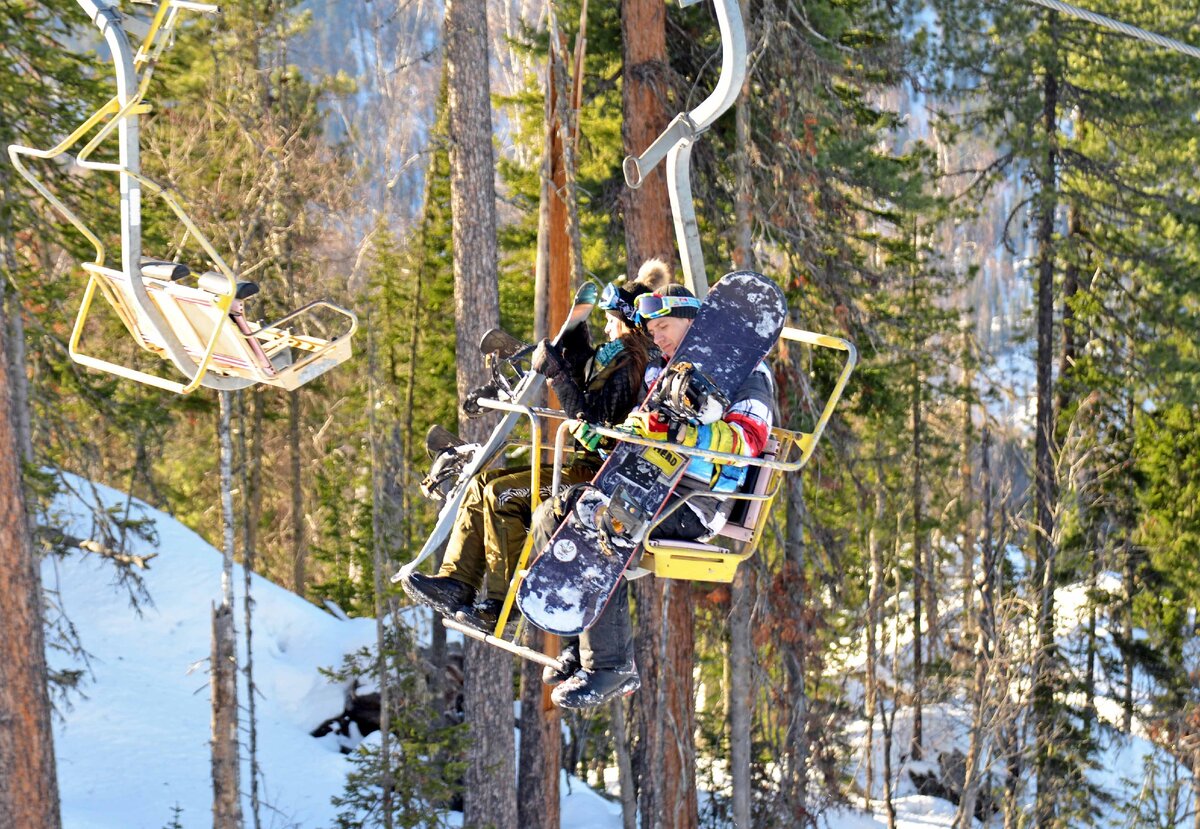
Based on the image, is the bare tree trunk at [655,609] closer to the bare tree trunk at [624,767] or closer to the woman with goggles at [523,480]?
the bare tree trunk at [624,767]

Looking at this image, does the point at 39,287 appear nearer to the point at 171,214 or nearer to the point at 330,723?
the point at 171,214

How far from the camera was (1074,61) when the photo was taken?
55.3 feet

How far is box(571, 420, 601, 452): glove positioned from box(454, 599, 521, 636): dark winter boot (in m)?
0.96

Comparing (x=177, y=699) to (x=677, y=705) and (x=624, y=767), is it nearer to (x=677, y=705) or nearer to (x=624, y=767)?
(x=624, y=767)

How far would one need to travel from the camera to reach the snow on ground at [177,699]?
14367 millimetres

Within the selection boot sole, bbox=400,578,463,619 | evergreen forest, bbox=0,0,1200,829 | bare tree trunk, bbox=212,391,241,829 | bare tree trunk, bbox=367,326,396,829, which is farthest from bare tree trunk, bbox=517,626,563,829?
boot sole, bbox=400,578,463,619

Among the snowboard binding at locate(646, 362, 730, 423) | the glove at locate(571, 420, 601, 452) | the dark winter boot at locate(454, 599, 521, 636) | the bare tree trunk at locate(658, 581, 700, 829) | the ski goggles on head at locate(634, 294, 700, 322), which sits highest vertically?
the ski goggles on head at locate(634, 294, 700, 322)

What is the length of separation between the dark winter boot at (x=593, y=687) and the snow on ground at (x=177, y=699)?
371 inches

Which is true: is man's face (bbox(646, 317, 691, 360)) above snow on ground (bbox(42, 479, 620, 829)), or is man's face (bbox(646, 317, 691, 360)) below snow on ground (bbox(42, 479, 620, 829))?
above

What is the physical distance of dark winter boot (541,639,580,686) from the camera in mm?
5418

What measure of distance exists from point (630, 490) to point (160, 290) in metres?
2.05

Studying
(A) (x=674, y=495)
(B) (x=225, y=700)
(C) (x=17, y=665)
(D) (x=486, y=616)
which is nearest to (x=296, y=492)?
(B) (x=225, y=700)

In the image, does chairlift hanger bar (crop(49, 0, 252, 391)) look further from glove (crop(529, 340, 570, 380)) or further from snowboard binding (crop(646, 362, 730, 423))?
snowboard binding (crop(646, 362, 730, 423))

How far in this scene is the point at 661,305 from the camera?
5125 mm
